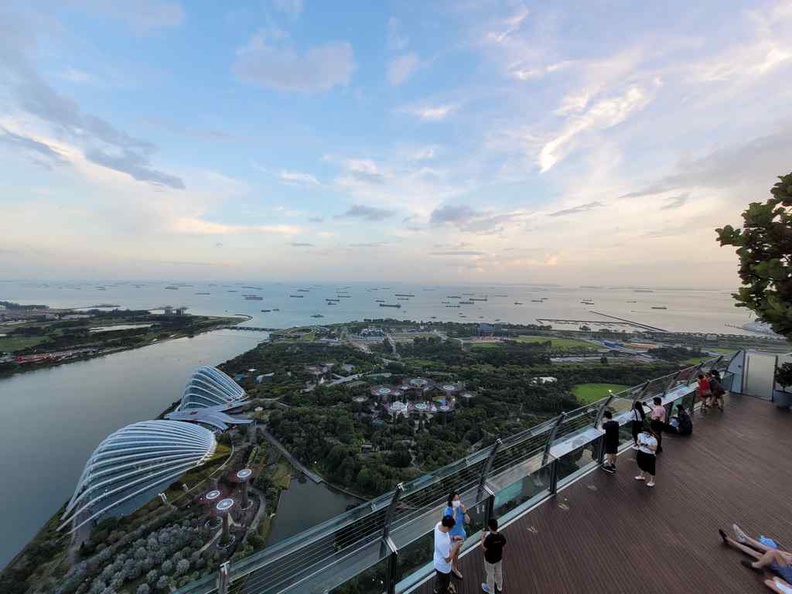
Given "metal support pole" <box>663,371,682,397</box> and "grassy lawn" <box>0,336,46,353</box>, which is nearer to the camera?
"metal support pole" <box>663,371,682,397</box>

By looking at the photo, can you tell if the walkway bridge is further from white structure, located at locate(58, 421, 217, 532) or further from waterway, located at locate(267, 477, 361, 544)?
white structure, located at locate(58, 421, 217, 532)

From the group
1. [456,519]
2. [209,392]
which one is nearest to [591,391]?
[456,519]

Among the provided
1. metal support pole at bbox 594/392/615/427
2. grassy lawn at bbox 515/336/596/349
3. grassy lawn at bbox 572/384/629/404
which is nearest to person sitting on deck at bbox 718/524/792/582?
metal support pole at bbox 594/392/615/427

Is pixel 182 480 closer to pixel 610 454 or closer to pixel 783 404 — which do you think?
pixel 610 454

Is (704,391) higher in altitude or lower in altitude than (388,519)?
lower

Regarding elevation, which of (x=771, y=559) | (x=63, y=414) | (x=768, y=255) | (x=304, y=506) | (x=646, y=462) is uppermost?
(x=768, y=255)

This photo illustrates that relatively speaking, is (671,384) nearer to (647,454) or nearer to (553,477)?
(647,454)

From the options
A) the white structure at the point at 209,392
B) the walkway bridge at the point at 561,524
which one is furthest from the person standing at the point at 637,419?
the white structure at the point at 209,392

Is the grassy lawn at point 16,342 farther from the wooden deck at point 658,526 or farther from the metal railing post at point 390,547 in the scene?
the wooden deck at point 658,526
